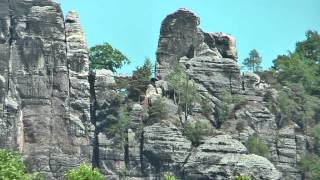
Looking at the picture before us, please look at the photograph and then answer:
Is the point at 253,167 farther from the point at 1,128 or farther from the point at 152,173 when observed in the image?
the point at 1,128

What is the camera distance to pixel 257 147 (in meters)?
99.0

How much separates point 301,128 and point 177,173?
13.0 metres

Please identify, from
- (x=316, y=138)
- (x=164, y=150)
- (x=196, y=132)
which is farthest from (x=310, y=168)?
(x=164, y=150)

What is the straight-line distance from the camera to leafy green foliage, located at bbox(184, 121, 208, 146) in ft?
320

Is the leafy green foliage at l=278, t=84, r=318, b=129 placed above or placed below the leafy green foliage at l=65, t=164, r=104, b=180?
above

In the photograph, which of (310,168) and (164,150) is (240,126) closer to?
(310,168)

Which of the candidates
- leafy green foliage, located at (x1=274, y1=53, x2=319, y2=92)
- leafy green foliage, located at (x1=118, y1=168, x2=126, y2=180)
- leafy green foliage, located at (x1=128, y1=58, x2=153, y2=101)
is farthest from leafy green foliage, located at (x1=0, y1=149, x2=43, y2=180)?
leafy green foliage, located at (x1=274, y1=53, x2=319, y2=92)

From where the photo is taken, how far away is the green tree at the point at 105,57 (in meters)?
→ 112

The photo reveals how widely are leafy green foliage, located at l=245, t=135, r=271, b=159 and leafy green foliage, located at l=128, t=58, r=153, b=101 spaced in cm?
871

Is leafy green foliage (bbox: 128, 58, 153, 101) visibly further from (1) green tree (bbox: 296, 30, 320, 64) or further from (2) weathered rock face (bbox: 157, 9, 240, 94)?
(1) green tree (bbox: 296, 30, 320, 64)

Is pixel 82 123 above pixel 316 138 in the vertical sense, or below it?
above

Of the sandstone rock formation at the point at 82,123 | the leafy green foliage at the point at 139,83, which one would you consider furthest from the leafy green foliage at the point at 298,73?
the leafy green foliage at the point at 139,83

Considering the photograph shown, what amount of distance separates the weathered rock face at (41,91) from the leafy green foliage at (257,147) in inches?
447

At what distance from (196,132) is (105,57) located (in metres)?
17.7
